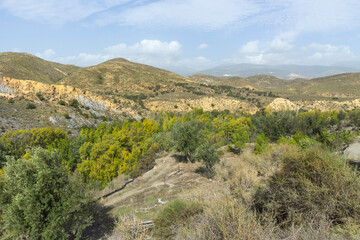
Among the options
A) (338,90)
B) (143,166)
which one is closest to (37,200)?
(143,166)

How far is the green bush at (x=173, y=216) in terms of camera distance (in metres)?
7.59

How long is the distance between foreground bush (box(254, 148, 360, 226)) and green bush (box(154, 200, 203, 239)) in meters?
2.64

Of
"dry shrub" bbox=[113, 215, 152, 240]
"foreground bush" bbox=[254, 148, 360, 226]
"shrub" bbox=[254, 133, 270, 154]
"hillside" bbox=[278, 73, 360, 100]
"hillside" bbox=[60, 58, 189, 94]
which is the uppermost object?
"hillside" bbox=[60, 58, 189, 94]

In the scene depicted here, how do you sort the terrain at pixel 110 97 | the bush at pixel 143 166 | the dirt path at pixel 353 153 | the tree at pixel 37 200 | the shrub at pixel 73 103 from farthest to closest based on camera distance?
the shrub at pixel 73 103 < the terrain at pixel 110 97 < the bush at pixel 143 166 < the dirt path at pixel 353 153 < the tree at pixel 37 200

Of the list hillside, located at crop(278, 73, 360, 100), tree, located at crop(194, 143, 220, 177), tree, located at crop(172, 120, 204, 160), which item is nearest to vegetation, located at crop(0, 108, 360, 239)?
tree, located at crop(194, 143, 220, 177)

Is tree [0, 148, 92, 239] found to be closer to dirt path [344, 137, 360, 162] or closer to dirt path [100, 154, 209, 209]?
dirt path [100, 154, 209, 209]

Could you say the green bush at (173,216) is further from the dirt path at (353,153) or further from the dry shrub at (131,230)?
the dirt path at (353,153)

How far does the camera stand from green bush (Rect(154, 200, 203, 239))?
24.9 ft

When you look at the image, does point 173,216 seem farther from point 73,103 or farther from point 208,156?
point 73,103

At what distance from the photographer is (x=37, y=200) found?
8141 millimetres

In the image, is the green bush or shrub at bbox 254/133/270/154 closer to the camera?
the green bush

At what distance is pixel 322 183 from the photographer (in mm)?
6004

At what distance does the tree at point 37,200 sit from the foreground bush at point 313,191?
8323 mm

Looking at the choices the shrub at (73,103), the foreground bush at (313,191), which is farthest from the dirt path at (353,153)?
the shrub at (73,103)
